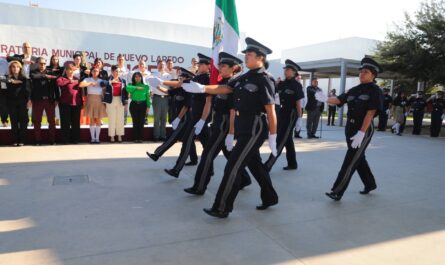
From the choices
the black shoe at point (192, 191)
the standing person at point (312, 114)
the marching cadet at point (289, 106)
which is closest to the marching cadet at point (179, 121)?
the black shoe at point (192, 191)

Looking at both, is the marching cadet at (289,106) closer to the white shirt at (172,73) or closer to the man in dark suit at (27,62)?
the white shirt at (172,73)

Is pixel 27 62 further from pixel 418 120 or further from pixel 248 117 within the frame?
pixel 418 120

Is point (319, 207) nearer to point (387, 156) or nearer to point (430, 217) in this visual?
point (430, 217)

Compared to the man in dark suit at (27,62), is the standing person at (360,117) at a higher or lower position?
lower

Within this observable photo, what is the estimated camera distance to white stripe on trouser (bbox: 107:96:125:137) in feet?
29.3

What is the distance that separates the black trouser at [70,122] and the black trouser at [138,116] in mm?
1288

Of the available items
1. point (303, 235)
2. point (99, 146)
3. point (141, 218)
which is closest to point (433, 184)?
point (303, 235)

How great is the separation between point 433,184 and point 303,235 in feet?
11.4

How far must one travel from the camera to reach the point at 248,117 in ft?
12.3

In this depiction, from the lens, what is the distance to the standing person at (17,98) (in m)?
7.76

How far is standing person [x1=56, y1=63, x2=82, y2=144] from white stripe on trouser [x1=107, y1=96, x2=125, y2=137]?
741 millimetres

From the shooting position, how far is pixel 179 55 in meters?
17.4

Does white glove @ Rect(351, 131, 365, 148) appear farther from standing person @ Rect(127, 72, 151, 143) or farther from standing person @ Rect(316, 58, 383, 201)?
standing person @ Rect(127, 72, 151, 143)

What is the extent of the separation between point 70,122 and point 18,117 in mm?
1123
